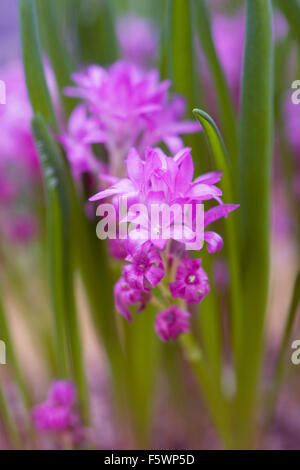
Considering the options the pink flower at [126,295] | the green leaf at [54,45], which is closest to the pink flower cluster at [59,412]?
the pink flower at [126,295]

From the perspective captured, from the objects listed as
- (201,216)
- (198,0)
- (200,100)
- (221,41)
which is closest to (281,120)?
(200,100)

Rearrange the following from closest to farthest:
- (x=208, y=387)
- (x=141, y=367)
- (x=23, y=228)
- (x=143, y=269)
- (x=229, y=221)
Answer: (x=143, y=269), (x=229, y=221), (x=208, y=387), (x=141, y=367), (x=23, y=228)

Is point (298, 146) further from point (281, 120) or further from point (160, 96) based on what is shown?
point (160, 96)

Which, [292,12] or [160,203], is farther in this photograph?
[292,12]

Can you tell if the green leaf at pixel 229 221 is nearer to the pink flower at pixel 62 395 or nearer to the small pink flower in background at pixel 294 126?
the pink flower at pixel 62 395

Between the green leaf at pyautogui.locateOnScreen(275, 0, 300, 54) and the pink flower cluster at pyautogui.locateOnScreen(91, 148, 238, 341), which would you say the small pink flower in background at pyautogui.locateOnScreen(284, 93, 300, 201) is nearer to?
the green leaf at pyautogui.locateOnScreen(275, 0, 300, 54)

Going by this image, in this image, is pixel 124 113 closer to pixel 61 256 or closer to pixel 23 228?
pixel 61 256

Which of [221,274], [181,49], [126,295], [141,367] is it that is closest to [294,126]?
[221,274]
